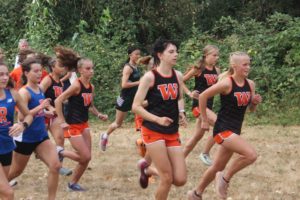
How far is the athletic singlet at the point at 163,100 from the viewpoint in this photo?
6.52 meters

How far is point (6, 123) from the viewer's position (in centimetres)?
616

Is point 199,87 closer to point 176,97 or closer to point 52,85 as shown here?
point 52,85

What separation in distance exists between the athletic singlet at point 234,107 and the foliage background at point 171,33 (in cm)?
746

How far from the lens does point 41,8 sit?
1845 cm

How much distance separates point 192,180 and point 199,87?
5.55 ft

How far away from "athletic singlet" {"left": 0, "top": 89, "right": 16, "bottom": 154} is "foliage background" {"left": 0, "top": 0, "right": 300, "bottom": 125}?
9.35 meters

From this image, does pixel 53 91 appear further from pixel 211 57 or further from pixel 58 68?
pixel 211 57

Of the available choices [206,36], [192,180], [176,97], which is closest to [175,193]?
[192,180]

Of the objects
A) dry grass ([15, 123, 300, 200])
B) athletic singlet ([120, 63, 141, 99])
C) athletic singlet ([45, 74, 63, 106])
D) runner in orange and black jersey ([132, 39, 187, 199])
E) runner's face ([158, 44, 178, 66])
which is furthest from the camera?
athletic singlet ([120, 63, 141, 99])

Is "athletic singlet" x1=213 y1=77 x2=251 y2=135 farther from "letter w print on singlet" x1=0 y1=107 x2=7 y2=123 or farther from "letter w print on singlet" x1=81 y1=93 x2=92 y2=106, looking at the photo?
"letter w print on singlet" x1=0 y1=107 x2=7 y2=123

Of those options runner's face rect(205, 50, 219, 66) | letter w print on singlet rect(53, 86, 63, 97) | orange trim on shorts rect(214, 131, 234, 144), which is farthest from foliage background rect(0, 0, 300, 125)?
orange trim on shorts rect(214, 131, 234, 144)

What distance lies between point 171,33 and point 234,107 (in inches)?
549

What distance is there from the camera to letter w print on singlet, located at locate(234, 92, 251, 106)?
714cm

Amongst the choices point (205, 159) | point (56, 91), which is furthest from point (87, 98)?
point (205, 159)
